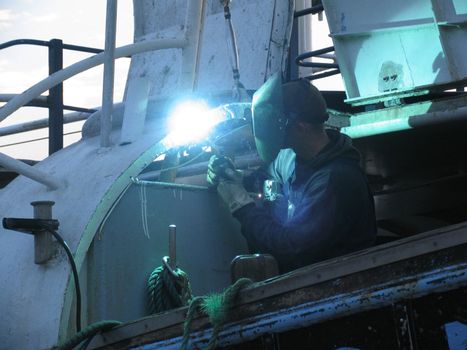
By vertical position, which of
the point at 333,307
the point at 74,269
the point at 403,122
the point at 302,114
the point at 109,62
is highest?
the point at 403,122

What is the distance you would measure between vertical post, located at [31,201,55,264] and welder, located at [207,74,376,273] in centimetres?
89

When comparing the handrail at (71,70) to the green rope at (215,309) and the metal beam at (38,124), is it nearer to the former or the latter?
the green rope at (215,309)

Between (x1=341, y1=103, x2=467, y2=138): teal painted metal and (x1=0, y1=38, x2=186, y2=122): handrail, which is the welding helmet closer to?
(x1=0, y1=38, x2=186, y2=122): handrail

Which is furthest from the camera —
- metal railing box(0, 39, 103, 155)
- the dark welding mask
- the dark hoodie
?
metal railing box(0, 39, 103, 155)

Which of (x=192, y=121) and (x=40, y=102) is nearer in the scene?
(x=192, y=121)

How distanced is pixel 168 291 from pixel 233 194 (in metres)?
0.59

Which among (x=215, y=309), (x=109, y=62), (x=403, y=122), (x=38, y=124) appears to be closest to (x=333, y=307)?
(x=215, y=309)

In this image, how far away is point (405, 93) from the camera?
13.3 ft

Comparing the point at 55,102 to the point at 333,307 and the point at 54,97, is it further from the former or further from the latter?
the point at 333,307

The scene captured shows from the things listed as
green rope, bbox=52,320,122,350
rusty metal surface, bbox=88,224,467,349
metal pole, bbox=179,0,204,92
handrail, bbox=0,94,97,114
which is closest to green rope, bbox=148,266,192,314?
green rope, bbox=52,320,122,350

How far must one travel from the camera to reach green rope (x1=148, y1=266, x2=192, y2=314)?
3.11 m

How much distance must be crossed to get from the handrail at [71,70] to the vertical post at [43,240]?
1.55 feet

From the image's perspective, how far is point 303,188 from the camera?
10.9 ft

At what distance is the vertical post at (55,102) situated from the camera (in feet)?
15.3
